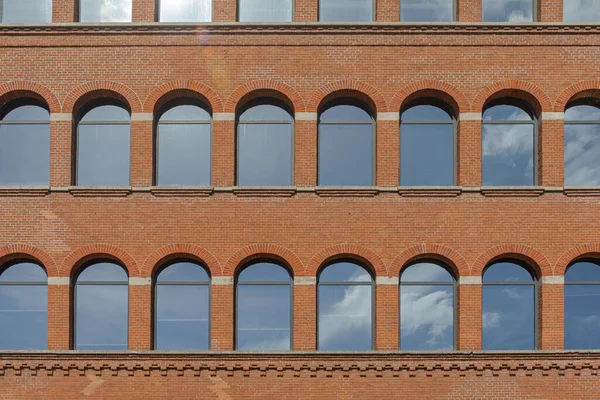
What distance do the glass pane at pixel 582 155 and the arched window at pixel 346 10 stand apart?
19.5 ft

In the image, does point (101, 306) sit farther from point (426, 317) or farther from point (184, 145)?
point (426, 317)

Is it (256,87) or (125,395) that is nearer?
(125,395)

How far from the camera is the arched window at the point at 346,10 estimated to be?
20328 millimetres

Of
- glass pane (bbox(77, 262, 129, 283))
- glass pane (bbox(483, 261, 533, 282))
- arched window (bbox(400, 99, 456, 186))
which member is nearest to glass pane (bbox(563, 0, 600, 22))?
arched window (bbox(400, 99, 456, 186))

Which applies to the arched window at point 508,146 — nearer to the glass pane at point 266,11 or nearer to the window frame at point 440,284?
the window frame at point 440,284

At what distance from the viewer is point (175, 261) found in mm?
19375

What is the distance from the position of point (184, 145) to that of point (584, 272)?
10.6 m

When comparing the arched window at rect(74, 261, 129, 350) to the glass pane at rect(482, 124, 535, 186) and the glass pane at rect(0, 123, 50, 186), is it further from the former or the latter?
the glass pane at rect(482, 124, 535, 186)

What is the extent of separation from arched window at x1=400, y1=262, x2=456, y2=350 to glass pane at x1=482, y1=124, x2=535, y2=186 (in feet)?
8.91

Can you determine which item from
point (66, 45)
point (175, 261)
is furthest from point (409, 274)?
point (66, 45)

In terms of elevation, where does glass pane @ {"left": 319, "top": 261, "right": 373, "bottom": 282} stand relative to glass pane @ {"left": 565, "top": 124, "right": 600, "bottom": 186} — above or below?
below

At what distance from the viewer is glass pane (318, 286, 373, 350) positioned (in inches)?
752

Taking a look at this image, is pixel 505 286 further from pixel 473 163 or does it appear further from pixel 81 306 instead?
pixel 81 306

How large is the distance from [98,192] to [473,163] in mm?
9327
